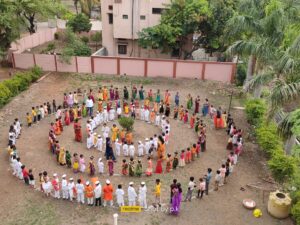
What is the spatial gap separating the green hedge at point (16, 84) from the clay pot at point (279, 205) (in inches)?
605

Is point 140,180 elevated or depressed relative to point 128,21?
depressed

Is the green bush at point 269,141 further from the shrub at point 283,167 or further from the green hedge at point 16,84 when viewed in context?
the green hedge at point 16,84

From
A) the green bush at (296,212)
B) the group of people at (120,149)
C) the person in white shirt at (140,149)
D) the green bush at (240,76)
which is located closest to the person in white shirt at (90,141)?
the group of people at (120,149)

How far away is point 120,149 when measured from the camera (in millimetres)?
14586

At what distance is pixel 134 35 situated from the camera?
27.6m

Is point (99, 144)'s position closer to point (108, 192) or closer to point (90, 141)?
point (90, 141)

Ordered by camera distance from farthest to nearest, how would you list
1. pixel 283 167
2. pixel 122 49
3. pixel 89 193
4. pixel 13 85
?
pixel 122 49
pixel 13 85
pixel 283 167
pixel 89 193

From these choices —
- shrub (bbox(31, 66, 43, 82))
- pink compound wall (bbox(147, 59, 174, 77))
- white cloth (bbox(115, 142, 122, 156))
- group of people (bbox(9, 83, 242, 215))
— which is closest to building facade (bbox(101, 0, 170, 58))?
pink compound wall (bbox(147, 59, 174, 77))

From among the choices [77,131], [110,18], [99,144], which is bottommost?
[99,144]

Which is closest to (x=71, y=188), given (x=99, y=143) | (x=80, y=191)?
(x=80, y=191)

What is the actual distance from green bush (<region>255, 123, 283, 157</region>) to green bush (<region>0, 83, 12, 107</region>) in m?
14.3

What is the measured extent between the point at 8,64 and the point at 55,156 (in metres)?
14.4

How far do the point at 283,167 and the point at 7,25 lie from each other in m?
19.2

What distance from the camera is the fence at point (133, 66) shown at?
24.2 metres
